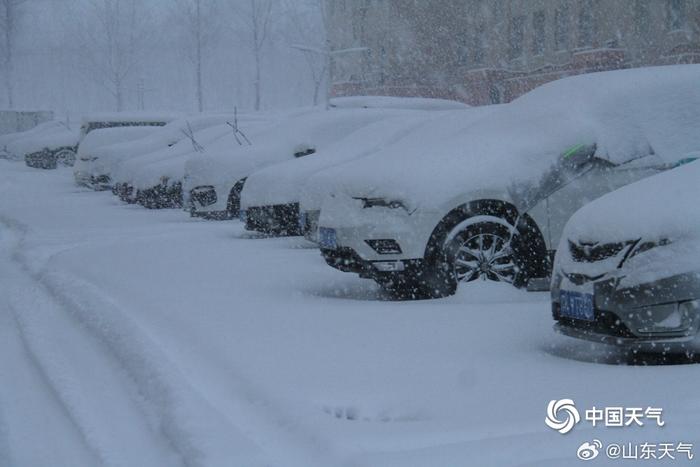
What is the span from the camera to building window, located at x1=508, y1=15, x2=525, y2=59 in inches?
1517

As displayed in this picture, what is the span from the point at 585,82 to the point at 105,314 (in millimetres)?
4254

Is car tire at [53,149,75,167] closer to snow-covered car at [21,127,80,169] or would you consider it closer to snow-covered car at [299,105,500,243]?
snow-covered car at [21,127,80,169]

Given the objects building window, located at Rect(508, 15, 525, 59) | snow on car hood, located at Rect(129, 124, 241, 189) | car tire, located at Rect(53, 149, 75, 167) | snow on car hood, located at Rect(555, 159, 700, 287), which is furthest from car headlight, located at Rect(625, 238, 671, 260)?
building window, located at Rect(508, 15, 525, 59)

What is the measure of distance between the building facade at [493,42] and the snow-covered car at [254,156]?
19.6 meters

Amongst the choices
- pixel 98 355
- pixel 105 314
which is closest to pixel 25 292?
pixel 105 314

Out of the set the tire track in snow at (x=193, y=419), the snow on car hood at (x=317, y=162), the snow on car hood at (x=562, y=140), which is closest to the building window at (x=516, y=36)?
the snow on car hood at (x=317, y=162)

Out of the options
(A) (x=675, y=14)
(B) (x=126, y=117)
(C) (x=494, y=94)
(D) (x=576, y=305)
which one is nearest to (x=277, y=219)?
(D) (x=576, y=305)

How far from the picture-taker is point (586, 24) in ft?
114

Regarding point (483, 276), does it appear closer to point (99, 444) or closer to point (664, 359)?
point (664, 359)

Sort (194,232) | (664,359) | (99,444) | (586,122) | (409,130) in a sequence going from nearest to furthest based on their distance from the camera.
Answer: (99,444), (664,359), (586,122), (409,130), (194,232)

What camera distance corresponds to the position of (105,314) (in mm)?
6828

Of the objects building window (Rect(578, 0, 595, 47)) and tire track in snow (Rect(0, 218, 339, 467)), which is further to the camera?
building window (Rect(578, 0, 595, 47))

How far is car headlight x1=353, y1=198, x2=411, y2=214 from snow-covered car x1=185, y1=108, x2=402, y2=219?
5.23 meters

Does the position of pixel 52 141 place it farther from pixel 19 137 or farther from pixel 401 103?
pixel 401 103
